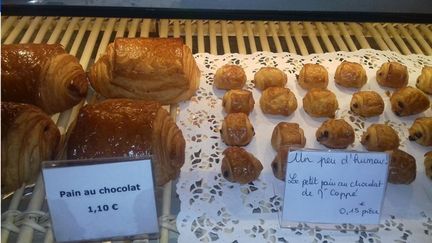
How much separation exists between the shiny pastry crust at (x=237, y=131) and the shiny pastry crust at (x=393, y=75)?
554 millimetres

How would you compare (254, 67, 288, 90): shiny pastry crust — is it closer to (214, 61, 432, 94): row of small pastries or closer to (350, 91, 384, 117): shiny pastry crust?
(214, 61, 432, 94): row of small pastries

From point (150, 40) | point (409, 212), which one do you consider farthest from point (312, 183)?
point (150, 40)

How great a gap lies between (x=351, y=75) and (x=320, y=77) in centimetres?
12

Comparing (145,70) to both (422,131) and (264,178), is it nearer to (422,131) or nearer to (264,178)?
(264,178)

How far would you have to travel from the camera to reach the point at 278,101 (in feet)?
4.84

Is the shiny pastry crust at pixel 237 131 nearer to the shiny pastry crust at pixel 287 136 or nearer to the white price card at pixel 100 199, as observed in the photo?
the shiny pastry crust at pixel 287 136

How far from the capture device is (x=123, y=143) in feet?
3.87

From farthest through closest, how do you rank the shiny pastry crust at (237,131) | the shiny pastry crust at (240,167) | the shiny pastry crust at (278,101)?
1. the shiny pastry crust at (278,101)
2. the shiny pastry crust at (237,131)
3. the shiny pastry crust at (240,167)

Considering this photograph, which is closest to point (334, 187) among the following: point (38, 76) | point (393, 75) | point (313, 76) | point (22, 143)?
point (313, 76)

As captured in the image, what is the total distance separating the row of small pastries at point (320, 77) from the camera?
1552 millimetres

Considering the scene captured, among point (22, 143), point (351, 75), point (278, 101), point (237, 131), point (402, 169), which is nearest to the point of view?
point (22, 143)

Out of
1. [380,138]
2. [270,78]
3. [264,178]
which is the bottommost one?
[264,178]

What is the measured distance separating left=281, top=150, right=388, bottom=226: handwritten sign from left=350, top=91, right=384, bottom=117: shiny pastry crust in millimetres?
466

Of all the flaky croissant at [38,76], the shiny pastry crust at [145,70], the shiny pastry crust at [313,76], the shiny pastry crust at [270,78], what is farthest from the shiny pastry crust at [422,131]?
the flaky croissant at [38,76]
